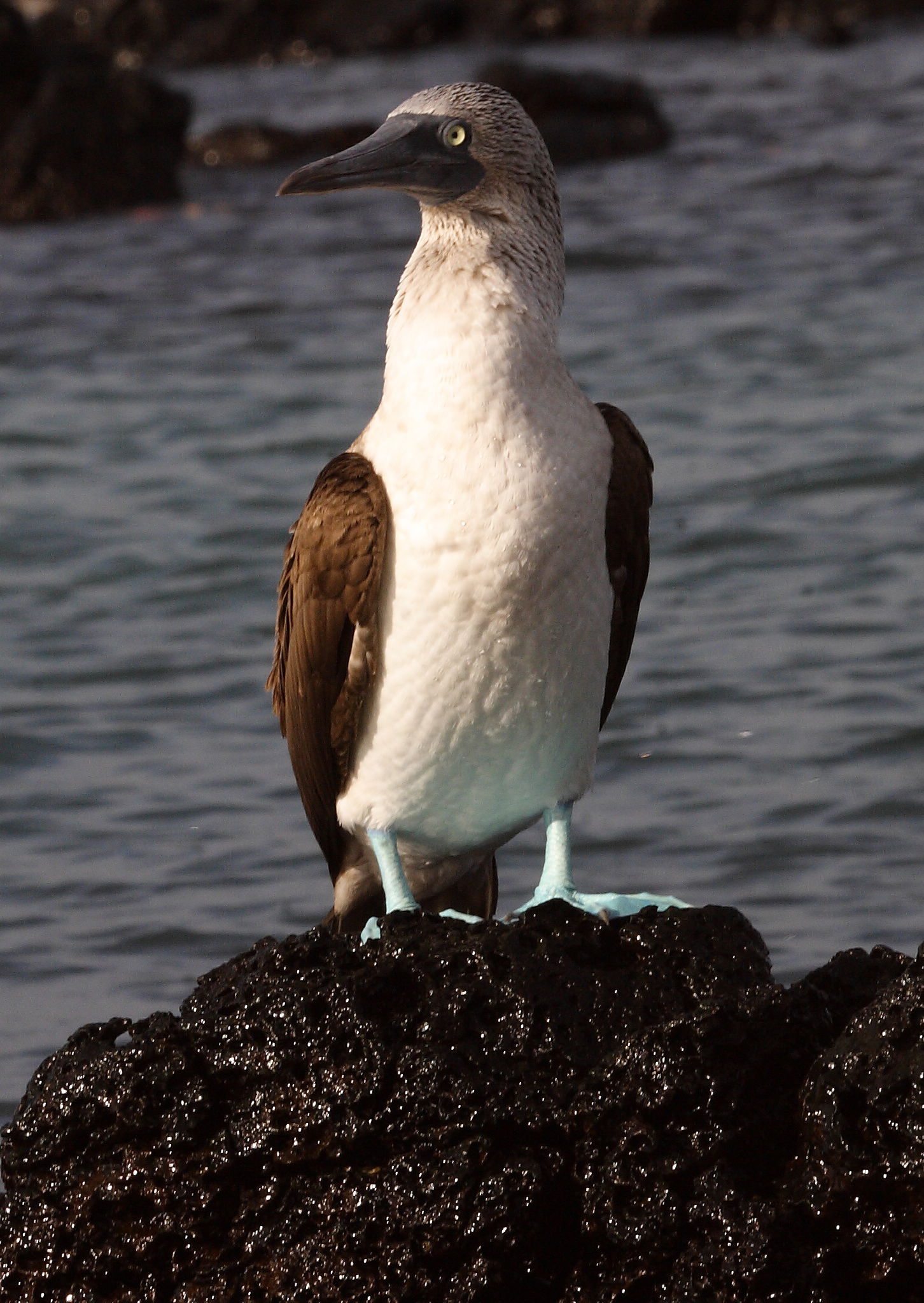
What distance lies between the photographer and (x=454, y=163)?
15.2ft

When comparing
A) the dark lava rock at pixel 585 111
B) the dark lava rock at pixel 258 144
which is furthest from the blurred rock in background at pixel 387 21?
the dark lava rock at pixel 585 111

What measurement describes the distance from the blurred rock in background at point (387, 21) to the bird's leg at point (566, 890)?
2727 centimetres

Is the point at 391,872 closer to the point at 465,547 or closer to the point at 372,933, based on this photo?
the point at 372,933

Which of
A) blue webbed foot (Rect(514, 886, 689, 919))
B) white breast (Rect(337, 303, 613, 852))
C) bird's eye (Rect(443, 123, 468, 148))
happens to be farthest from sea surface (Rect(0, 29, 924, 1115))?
bird's eye (Rect(443, 123, 468, 148))

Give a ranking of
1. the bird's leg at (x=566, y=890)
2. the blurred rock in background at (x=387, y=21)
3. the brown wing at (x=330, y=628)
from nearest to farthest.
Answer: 1. the bird's leg at (x=566, y=890)
2. the brown wing at (x=330, y=628)
3. the blurred rock in background at (x=387, y=21)

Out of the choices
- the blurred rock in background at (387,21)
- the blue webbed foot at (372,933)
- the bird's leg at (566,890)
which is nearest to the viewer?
the blue webbed foot at (372,933)

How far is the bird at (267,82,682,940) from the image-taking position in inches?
174

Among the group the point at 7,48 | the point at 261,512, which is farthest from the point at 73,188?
the point at 261,512

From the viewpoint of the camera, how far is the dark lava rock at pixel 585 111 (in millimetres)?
20391

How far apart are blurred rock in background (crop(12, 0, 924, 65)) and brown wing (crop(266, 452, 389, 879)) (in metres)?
27.0

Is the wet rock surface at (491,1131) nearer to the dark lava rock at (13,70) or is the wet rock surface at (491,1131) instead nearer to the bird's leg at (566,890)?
the bird's leg at (566,890)

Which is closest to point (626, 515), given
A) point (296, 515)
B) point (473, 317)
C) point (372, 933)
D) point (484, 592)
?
point (484, 592)

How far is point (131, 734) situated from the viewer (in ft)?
26.7

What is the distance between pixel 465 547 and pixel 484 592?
10cm
